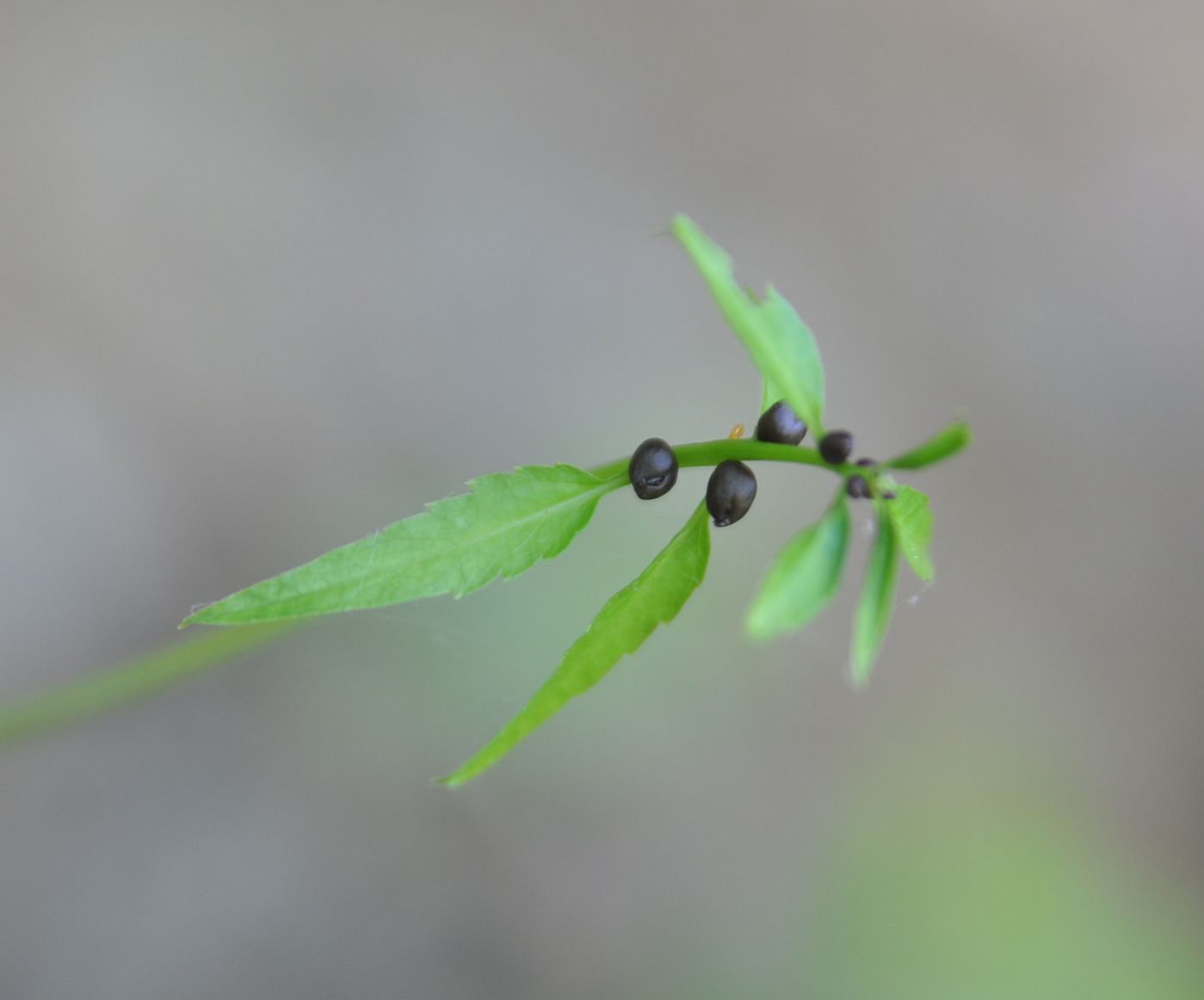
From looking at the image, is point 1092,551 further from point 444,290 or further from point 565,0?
point 565,0

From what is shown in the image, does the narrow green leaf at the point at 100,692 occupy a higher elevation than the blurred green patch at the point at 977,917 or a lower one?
higher

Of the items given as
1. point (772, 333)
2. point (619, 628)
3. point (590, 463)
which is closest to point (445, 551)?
point (619, 628)

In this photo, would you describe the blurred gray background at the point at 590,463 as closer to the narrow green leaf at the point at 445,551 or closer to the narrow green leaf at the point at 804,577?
the narrow green leaf at the point at 445,551

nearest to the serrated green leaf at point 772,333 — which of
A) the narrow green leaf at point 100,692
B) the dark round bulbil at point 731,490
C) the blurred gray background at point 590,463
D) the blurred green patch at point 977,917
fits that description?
the dark round bulbil at point 731,490

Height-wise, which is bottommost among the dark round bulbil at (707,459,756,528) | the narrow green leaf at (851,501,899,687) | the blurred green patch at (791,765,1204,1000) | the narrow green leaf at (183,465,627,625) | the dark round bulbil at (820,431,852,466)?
the blurred green patch at (791,765,1204,1000)

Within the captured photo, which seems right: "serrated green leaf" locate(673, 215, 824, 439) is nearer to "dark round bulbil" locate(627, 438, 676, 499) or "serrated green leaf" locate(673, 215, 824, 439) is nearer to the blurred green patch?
"dark round bulbil" locate(627, 438, 676, 499)

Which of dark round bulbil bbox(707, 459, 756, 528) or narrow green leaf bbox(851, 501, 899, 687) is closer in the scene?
narrow green leaf bbox(851, 501, 899, 687)

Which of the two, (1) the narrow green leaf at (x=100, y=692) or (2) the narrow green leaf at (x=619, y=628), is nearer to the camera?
(2) the narrow green leaf at (x=619, y=628)

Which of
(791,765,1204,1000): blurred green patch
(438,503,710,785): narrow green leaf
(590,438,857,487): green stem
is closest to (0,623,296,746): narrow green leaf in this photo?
(438,503,710,785): narrow green leaf
